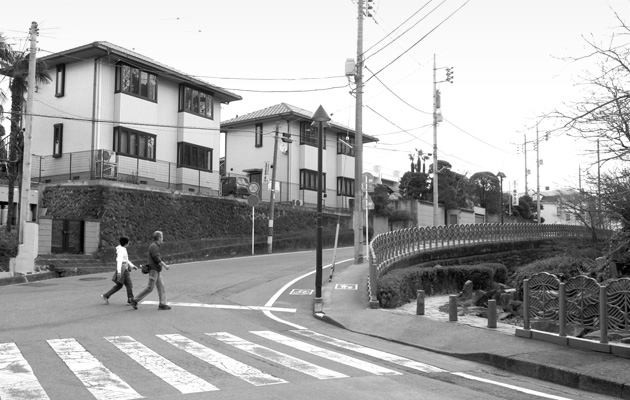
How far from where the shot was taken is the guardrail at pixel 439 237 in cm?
1859

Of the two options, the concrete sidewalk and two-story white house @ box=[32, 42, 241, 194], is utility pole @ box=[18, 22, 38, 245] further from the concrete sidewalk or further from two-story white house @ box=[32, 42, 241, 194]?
the concrete sidewalk

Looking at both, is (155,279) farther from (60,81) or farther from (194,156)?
(194,156)

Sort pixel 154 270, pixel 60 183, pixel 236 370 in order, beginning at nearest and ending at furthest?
pixel 236 370 < pixel 154 270 < pixel 60 183

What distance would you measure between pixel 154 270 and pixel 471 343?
7.59 meters

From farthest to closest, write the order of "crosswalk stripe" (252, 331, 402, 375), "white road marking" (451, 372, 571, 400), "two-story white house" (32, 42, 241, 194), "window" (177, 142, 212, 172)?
"window" (177, 142, 212, 172), "two-story white house" (32, 42, 241, 194), "crosswalk stripe" (252, 331, 402, 375), "white road marking" (451, 372, 571, 400)

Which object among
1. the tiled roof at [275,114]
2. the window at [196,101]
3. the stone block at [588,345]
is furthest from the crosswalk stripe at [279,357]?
Answer: the tiled roof at [275,114]

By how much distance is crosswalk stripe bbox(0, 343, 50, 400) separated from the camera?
21.0ft

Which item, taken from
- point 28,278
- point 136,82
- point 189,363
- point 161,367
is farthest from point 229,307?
point 136,82

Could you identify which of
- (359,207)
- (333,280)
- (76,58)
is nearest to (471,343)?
(333,280)

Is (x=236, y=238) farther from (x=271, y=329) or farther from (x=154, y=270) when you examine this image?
(x=271, y=329)

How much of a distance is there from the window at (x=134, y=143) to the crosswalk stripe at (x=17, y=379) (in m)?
23.5

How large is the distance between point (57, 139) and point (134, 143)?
4141mm

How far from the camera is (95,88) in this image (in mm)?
30344

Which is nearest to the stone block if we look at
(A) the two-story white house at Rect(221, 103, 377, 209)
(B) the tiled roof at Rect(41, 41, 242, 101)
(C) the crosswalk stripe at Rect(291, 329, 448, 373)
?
(C) the crosswalk stripe at Rect(291, 329, 448, 373)
